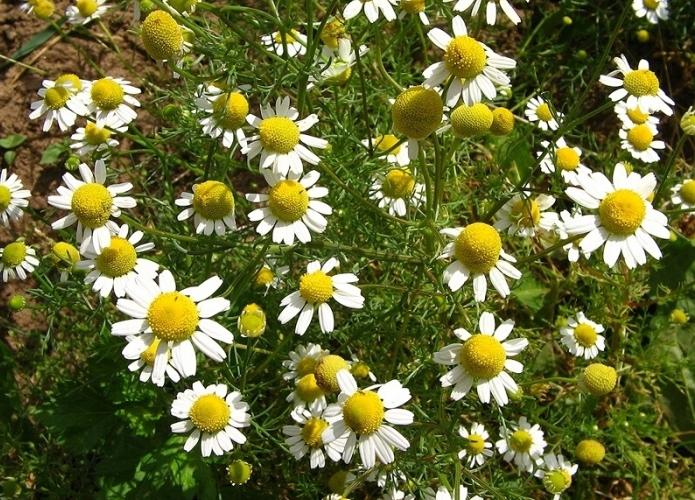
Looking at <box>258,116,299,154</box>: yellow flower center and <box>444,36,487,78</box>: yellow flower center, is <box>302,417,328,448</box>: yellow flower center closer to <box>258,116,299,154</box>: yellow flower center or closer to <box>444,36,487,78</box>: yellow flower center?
<box>258,116,299,154</box>: yellow flower center

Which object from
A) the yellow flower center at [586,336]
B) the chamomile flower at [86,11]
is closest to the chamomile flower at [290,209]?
the yellow flower center at [586,336]

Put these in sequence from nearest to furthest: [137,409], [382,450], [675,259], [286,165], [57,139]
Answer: [382,450] → [286,165] → [137,409] → [675,259] → [57,139]

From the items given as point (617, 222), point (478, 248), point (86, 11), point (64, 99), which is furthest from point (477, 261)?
point (86, 11)

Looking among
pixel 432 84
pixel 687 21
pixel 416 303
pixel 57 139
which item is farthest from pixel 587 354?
pixel 57 139

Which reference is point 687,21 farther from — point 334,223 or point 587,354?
point 334,223

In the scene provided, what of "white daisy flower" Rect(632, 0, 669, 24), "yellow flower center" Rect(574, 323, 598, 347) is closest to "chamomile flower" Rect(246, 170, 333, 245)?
"yellow flower center" Rect(574, 323, 598, 347)

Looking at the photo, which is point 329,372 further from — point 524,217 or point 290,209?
point 524,217
